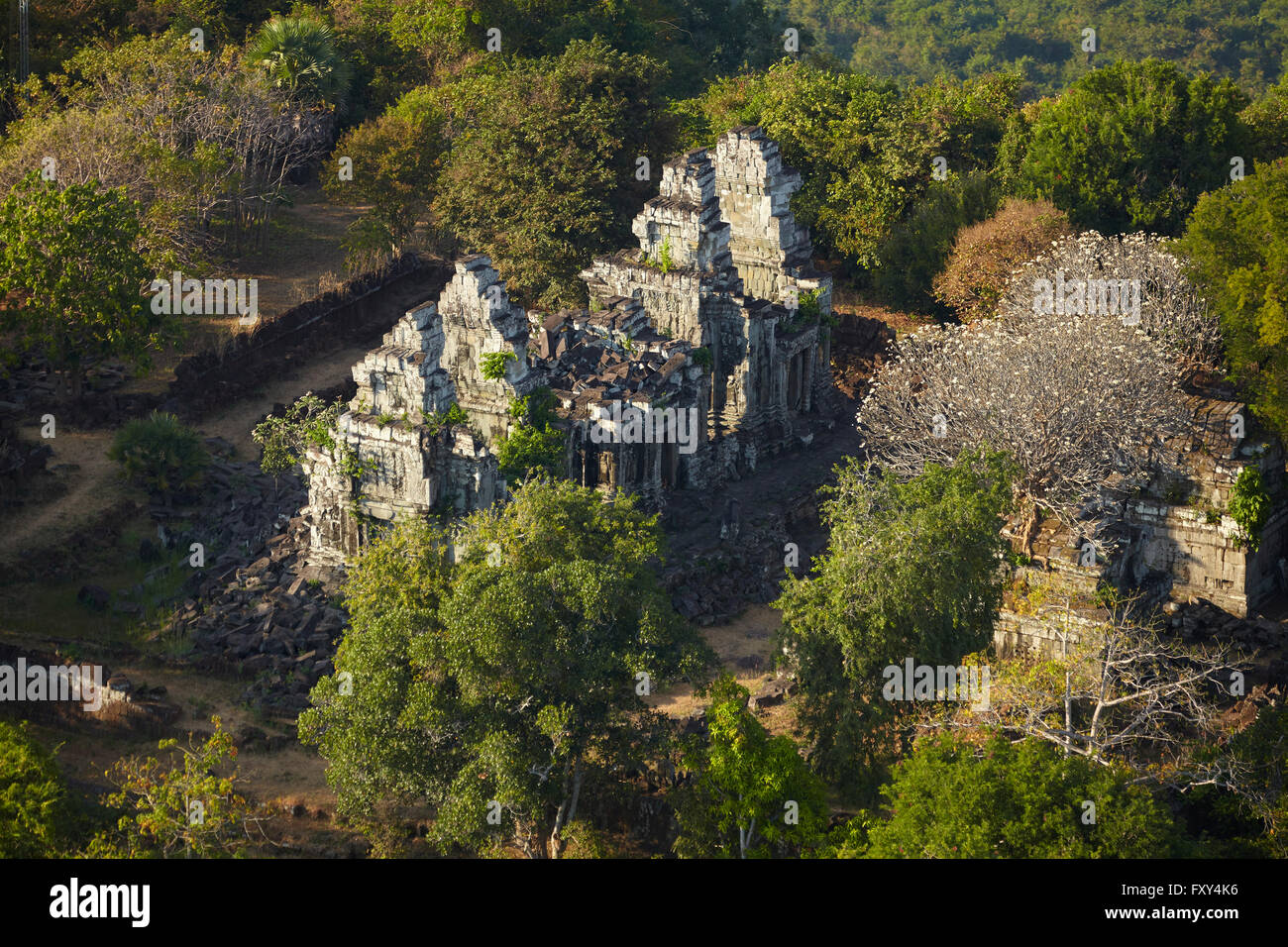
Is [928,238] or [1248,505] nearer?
[1248,505]

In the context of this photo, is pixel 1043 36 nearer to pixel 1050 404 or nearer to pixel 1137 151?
pixel 1137 151

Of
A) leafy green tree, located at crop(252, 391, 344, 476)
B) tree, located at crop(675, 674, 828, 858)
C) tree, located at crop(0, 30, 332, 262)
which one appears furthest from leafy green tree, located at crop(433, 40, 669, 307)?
tree, located at crop(675, 674, 828, 858)

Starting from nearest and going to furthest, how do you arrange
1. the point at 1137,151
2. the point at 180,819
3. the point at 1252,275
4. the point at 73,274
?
the point at 180,819 < the point at 1252,275 < the point at 73,274 < the point at 1137,151

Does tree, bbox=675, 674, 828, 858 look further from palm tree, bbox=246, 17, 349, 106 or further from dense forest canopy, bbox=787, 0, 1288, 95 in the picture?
dense forest canopy, bbox=787, 0, 1288, 95

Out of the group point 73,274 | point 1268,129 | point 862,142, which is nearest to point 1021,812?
point 73,274

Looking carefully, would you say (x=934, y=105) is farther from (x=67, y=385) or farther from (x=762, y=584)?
(x=67, y=385)
